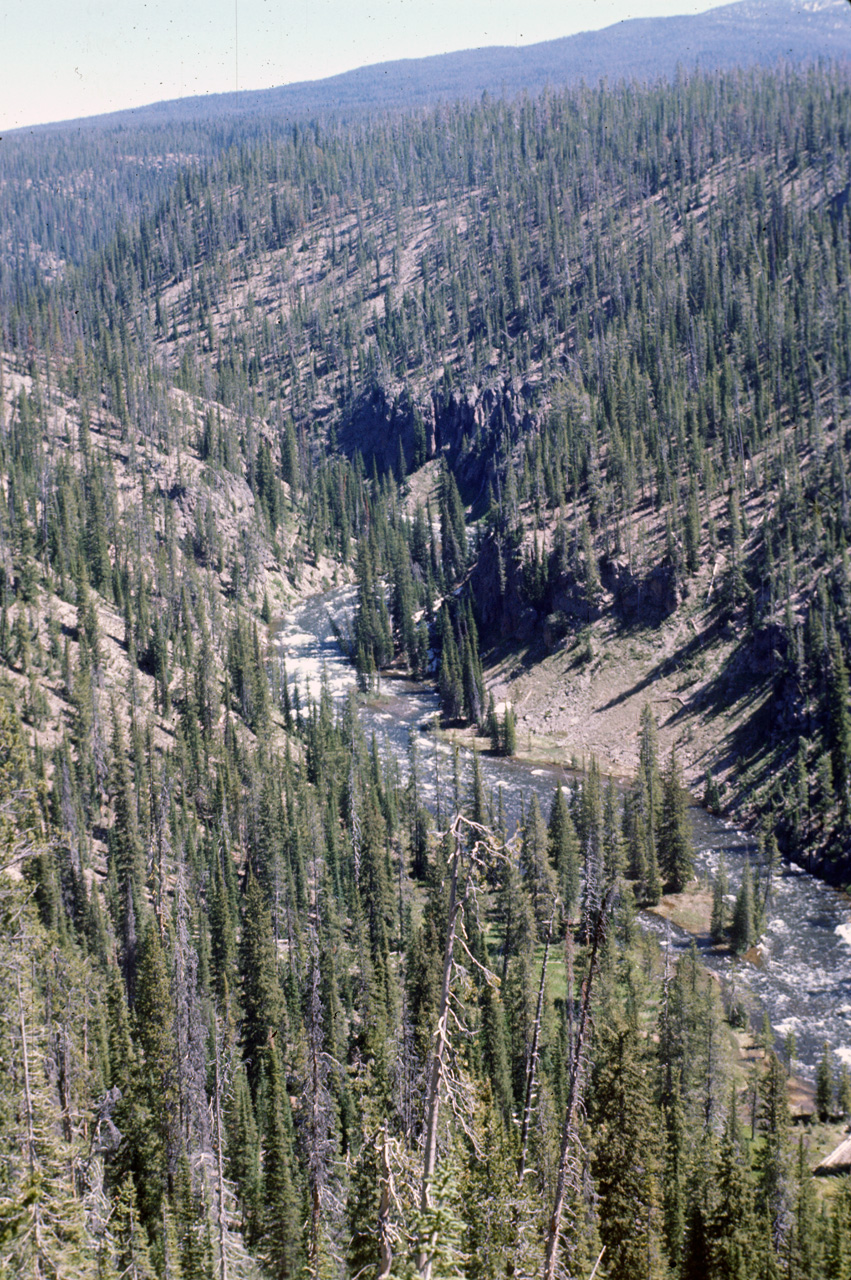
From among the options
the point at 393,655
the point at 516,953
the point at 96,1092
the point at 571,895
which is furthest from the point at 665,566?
the point at 96,1092

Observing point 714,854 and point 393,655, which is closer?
point 714,854

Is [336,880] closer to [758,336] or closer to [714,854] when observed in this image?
[714,854]

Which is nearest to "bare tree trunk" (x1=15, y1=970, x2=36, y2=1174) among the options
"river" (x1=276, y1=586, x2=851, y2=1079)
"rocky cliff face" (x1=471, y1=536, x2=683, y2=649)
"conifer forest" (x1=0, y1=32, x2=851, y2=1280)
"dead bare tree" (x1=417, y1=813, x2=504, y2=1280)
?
"conifer forest" (x1=0, y1=32, x2=851, y2=1280)

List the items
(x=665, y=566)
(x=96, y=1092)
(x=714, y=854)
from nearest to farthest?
(x=96, y=1092), (x=714, y=854), (x=665, y=566)

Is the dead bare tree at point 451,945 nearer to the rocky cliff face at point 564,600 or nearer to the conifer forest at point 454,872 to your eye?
the conifer forest at point 454,872

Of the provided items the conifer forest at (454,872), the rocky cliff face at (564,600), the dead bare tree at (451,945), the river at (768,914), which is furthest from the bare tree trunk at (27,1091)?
the rocky cliff face at (564,600)

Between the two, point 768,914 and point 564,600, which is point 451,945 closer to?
point 768,914

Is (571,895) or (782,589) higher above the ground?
(782,589)

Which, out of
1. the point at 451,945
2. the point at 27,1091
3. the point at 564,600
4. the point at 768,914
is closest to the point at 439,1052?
the point at 451,945

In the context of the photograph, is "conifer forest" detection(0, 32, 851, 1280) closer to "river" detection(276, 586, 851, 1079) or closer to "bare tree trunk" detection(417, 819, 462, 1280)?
"bare tree trunk" detection(417, 819, 462, 1280)

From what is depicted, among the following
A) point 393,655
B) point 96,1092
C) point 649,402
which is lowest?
point 393,655
